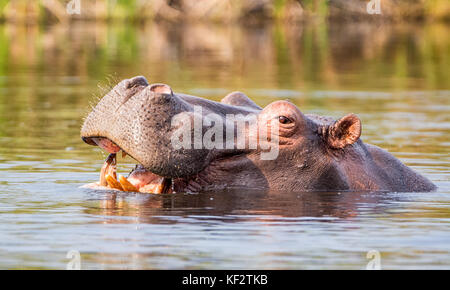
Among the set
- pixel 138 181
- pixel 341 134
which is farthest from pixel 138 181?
pixel 341 134

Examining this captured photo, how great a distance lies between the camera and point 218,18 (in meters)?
52.4

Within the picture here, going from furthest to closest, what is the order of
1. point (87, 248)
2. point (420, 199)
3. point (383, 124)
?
point (383, 124)
point (420, 199)
point (87, 248)

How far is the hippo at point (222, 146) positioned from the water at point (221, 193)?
5.4 inches

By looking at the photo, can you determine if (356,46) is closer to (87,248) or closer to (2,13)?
(2,13)

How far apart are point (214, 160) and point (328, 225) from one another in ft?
4.28

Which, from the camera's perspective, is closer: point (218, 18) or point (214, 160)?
point (214, 160)

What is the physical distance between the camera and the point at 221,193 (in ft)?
32.9

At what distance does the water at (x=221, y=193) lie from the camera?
314 inches

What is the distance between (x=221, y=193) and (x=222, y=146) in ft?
1.63

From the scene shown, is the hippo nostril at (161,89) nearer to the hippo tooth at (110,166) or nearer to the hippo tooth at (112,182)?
the hippo tooth at (110,166)

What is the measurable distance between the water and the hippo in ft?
0.45

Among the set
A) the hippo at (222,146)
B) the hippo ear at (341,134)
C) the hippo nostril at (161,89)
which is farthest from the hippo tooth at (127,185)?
the hippo ear at (341,134)
